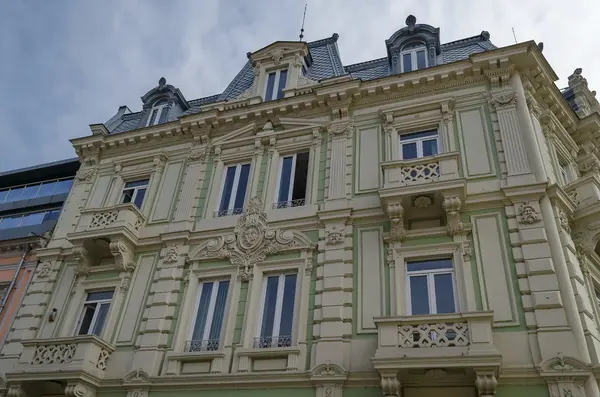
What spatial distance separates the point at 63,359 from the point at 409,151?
12.3 m

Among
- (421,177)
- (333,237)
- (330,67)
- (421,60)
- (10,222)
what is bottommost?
(333,237)

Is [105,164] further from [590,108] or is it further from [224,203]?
[590,108]

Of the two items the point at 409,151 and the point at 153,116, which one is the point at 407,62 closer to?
the point at 409,151

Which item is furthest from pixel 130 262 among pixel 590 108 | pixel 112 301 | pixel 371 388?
pixel 590 108

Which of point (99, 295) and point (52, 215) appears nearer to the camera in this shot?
point (99, 295)

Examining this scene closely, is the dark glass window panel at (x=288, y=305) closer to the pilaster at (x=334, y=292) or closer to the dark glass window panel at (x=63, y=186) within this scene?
the pilaster at (x=334, y=292)

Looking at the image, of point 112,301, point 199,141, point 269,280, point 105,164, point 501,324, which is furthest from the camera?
point 105,164

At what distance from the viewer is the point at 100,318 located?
53.8 ft

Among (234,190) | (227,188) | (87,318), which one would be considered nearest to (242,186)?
(234,190)

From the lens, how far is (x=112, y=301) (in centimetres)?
1628

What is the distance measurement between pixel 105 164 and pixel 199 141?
14.9ft

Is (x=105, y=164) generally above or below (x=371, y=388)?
above

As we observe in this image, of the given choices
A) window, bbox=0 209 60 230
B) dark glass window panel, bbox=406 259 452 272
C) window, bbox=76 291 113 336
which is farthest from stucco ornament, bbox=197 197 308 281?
window, bbox=0 209 60 230

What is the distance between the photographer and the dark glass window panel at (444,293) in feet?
41.9
